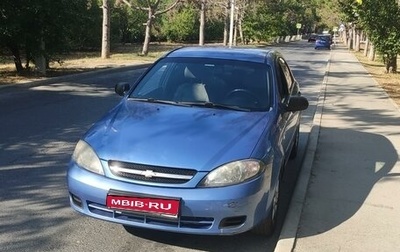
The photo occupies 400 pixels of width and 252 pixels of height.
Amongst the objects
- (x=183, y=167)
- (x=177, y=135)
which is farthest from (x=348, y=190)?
(x=183, y=167)

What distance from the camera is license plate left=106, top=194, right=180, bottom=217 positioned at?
351cm

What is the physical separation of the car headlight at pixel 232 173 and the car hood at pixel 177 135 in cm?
5

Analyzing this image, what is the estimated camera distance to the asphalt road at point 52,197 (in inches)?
158

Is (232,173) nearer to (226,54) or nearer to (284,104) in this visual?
(284,104)

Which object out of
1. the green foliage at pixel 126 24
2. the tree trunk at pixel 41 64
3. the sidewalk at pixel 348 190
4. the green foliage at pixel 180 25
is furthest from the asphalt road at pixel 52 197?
the green foliage at pixel 180 25

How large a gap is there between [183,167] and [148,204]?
1.22ft

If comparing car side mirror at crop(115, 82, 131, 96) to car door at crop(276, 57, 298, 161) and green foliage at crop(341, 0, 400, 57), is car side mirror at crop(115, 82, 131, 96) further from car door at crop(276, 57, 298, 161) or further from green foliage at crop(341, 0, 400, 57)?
green foliage at crop(341, 0, 400, 57)

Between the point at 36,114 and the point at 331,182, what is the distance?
5.98 m

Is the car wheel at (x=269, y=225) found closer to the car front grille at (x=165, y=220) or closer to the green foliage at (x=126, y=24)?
the car front grille at (x=165, y=220)

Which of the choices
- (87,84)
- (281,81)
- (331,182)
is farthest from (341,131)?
(87,84)

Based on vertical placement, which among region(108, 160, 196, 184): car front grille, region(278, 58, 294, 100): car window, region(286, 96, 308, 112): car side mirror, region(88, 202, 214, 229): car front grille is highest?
region(278, 58, 294, 100): car window

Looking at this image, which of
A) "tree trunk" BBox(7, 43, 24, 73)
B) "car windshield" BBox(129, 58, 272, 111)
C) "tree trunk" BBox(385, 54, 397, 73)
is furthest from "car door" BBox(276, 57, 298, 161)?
"tree trunk" BBox(385, 54, 397, 73)

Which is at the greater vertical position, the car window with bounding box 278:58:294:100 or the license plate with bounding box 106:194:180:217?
the car window with bounding box 278:58:294:100

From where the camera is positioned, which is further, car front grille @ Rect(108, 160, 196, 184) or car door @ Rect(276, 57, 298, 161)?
car door @ Rect(276, 57, 298, 161)
